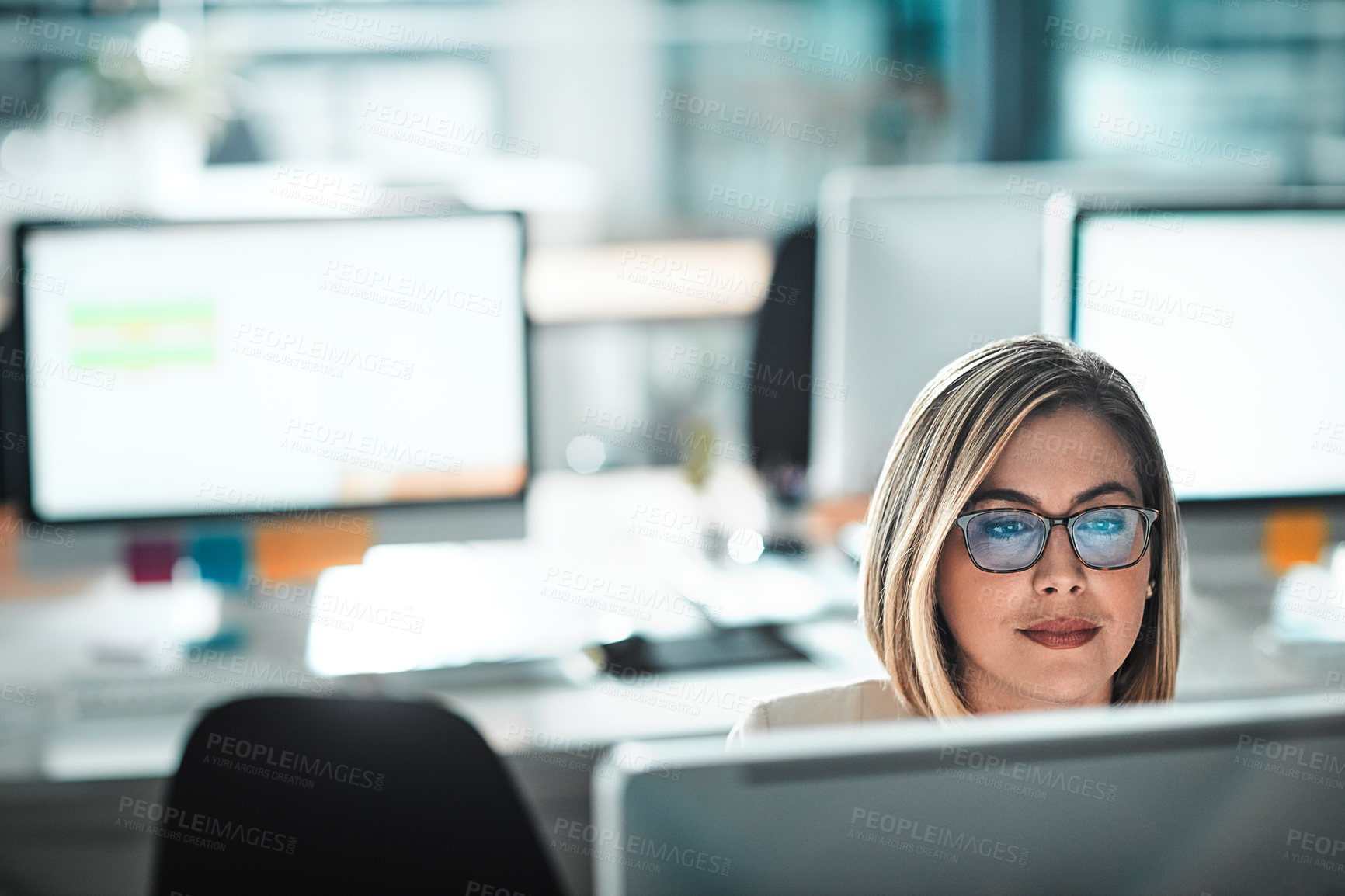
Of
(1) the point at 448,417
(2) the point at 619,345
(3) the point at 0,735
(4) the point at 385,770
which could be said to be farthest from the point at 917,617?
(2) the point at 619,345

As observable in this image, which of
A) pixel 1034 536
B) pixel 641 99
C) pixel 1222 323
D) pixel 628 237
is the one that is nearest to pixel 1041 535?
pixel 1034 536

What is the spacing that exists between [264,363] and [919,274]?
2.88 feet

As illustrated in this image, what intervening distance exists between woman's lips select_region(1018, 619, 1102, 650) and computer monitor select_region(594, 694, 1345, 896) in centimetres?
35

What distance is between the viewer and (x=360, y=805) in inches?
34.9

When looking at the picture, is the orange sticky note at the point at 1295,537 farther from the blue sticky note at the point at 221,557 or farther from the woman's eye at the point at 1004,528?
the blue sticky note at the point at 221,557

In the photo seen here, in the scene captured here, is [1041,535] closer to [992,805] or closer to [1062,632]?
[1062,632]

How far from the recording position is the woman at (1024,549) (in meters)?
0.84

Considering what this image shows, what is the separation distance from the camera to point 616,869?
45cm

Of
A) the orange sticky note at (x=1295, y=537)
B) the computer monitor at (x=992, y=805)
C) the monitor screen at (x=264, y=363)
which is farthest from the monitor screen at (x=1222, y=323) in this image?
the computer monitor at (x=992, y=805)

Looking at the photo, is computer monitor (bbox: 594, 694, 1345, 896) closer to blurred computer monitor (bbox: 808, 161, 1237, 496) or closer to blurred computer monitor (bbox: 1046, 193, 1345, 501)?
blurred computer monitor (bbox: 1046, 193, 1345, 501)

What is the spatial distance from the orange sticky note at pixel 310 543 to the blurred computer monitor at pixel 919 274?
69cm

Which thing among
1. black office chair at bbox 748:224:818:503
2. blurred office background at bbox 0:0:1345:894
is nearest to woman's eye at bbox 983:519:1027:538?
blurred office background at bbox 0:0:1345:894

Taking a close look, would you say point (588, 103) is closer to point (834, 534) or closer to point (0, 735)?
point (834, 534)

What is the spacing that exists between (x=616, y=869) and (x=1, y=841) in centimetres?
141
